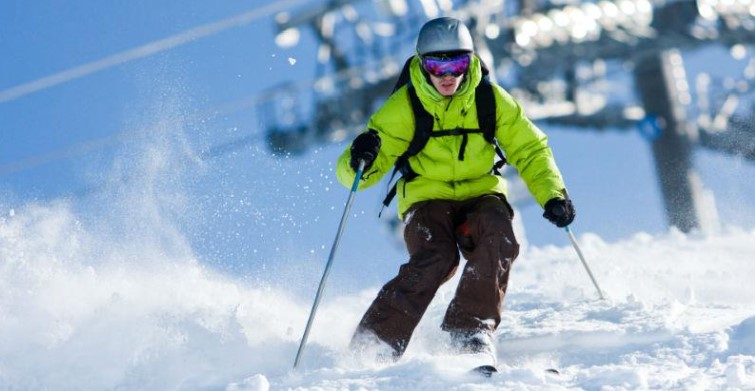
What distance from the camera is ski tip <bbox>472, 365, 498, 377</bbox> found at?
14.9 ft

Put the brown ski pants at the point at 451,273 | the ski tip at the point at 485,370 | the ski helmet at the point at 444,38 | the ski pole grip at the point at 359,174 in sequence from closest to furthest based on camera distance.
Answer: the ski tip at the point at 485,370 < the brown ski pants at the point at 451,273 < the ski helmet at the point at 444,38 < the ski pole grip at the point at 359,174

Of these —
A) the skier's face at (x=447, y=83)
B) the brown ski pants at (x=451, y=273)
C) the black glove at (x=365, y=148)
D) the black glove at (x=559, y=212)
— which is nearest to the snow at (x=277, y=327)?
the brown ski pants at (x=451, y=273)

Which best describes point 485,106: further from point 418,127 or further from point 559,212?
point 559,212

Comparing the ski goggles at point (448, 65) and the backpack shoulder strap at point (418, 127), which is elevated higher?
the ski goggles at point (448, 65)

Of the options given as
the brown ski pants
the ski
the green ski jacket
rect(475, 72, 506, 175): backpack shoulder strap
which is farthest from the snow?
rect(475, 72, 506, 175): backpack shoulder strap

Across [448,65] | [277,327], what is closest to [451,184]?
[448,65]

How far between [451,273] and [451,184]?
1.65 feet

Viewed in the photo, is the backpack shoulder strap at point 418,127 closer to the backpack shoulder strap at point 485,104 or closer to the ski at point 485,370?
the backpack shoulder strap at point 485,104

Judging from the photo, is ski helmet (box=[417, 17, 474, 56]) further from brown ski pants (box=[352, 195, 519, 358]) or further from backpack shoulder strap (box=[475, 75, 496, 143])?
brown ski pants (box=[352, 195, 519, 358])

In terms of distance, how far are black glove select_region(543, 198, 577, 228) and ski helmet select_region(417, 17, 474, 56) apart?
3.01 ft

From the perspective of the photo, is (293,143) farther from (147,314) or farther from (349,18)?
(147,314)

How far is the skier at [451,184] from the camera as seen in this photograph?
555 cm

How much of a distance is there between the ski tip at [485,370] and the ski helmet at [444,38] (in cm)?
181

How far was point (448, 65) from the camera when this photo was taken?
222 inches
